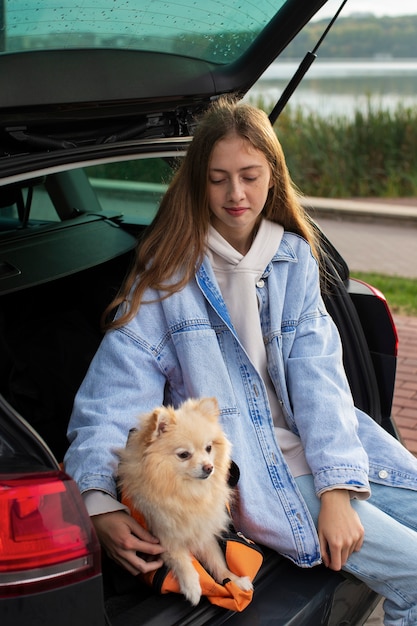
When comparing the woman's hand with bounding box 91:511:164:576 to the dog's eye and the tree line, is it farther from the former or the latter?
the tree line

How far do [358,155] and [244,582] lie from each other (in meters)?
10.5

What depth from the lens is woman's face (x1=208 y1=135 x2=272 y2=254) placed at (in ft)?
6.64

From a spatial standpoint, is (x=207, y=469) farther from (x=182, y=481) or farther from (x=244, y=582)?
(x=244, y=582)

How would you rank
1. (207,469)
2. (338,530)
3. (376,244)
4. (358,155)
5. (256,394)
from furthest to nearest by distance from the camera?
Result: (358,155) → (376,244) → (256,394) → (338,530) → (207,469)

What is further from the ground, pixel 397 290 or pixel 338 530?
pixel 397 290

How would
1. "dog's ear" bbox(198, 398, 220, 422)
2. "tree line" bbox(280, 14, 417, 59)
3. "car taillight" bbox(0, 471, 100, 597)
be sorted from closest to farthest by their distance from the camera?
"car taillight" bbox(0, 471, 100, 597)
"dog's ear" bbox(198, 398, 220, 422)
"tree line" bbox(280, 14, 417, 59)

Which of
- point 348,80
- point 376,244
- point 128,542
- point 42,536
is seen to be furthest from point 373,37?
point 42,536

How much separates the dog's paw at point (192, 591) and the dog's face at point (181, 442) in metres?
0.23

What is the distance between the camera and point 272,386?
2.10 metres

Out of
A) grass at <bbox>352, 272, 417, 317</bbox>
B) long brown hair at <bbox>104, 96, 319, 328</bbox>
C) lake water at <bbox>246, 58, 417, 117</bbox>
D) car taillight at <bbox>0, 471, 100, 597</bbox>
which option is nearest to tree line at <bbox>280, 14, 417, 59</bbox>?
lake water at <bbox>246, 58, 417, 117</bbox>

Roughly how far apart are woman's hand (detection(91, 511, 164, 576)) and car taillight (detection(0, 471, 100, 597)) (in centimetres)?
25

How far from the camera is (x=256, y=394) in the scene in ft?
6.45

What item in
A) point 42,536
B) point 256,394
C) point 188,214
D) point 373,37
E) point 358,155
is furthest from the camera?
point 373,37

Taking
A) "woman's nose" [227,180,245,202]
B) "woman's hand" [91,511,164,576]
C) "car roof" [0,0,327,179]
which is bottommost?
"woman's hand" [91,511,164,576]
